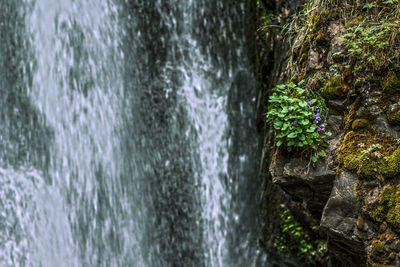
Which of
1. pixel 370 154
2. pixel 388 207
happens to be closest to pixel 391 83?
pixel 370 154

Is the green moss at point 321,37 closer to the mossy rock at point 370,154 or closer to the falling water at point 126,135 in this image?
the mossy rock at point 370,154

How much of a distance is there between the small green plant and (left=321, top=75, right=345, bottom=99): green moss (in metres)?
0.13

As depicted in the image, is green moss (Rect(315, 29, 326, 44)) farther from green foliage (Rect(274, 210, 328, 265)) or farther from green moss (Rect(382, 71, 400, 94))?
green foliage (Rect(274, 210, 328, 265))

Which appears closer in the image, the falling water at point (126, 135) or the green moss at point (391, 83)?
the green moss at point (391, 83)

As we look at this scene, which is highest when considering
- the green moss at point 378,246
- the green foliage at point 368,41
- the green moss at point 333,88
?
the green foliage at point 368,41

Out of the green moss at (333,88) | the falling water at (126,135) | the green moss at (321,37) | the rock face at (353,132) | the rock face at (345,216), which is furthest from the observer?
the falling water at (126,135)

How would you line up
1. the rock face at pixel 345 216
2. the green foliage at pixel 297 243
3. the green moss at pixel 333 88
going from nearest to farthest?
the rock face at pixel 345 216
the green moss at pixel 333 88
the green foliage at pixel 297 243

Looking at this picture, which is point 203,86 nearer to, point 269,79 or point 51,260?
point 269,79

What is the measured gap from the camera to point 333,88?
3174 millimetres

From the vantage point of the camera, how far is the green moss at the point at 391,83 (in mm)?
2879

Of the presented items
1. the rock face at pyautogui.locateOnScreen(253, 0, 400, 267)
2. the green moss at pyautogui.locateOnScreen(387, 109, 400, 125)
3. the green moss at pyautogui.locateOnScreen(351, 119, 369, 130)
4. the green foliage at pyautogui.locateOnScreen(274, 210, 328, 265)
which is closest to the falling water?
the green foliage at pyautogui.locateOnScreen(274, 210, 328, 265)

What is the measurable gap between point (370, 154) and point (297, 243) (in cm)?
295

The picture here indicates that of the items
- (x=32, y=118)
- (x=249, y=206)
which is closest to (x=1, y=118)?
Result: (x=32, y=118)

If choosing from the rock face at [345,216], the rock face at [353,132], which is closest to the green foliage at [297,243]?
the rock face at [353,132]
